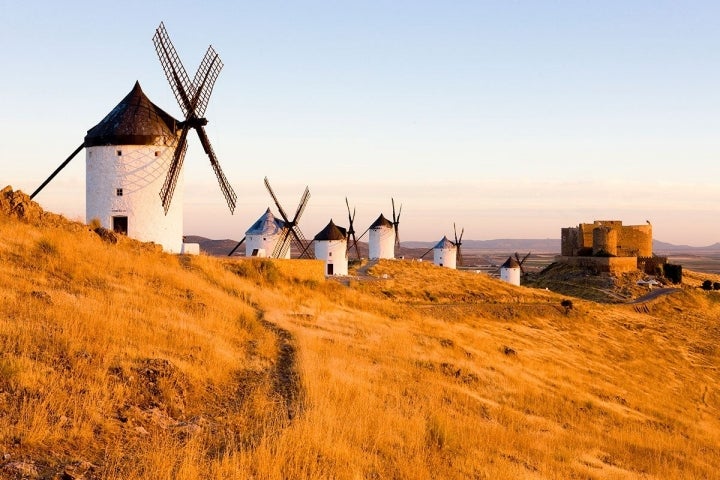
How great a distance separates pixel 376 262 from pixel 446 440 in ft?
134

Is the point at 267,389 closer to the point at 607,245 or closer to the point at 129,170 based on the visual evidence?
the point at 129,170

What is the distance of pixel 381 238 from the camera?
52406mm

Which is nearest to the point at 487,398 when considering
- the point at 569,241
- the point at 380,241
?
the point at 380,241

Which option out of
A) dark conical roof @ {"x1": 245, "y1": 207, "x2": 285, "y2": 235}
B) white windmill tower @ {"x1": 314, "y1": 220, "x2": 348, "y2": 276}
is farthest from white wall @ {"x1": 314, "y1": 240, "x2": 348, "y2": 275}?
dark conical roof @ {"x1": 245, "y1": 207, "x2": 285, "y2": 235}

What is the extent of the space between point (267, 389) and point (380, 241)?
44.5 meters

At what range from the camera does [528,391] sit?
1327cm

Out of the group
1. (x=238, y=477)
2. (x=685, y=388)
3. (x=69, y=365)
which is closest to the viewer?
(x=238, y=477)

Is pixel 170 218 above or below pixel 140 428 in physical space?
above

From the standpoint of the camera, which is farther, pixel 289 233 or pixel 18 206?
pixel 289 233

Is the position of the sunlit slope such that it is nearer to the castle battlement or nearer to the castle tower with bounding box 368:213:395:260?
the castle battlement

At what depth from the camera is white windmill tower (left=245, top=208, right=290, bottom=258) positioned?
3856 cm

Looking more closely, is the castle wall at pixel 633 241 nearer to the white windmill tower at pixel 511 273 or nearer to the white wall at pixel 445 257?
the white windmill tower at pixel 511 273

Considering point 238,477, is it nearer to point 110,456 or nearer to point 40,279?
point 110,456

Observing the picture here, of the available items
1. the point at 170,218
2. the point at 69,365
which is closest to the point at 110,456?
the point at 69,365
